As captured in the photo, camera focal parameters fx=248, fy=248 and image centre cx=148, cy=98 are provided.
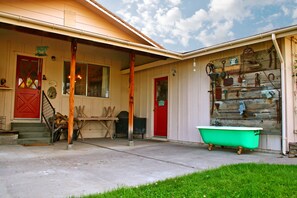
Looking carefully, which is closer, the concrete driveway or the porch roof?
the concrete driveway

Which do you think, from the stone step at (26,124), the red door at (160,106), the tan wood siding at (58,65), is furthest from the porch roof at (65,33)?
the stone step at (26,124)

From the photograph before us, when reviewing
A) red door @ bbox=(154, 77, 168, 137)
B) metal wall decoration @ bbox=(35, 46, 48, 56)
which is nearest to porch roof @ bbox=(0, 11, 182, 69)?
metal wall decoration @ bbox=(35, 46, 48, 56)

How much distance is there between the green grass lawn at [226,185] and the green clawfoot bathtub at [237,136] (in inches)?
59.7

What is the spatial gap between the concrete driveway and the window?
3.33 metres

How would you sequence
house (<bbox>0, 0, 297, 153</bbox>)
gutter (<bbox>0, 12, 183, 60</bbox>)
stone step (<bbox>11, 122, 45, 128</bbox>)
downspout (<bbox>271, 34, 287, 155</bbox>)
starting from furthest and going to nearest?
stone step (<bbox>11, 122, 45, 128</bbox>) → house (<bbox>0, 0, 297, 153</bbox>) → downspout (<bbox>271, 34, 287, 155</bbox>) → gutter (<bbox>0, 12, 183, 60</bbox>)

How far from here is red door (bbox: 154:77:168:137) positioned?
335 inches

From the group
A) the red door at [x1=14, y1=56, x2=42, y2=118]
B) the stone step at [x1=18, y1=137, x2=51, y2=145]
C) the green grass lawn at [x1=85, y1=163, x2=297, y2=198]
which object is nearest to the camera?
the green grass lawn at [x1=85, y1=163, x2=297, y2=198]

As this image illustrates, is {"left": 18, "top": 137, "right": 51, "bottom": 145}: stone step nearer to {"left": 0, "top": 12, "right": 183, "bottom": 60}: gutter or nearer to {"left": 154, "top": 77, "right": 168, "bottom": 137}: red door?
{"left": 0, "top": 12, "right": 183, "bottom": 60}: gutter

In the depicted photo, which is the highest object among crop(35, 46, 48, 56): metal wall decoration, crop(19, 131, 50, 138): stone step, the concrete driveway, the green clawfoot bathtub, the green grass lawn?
crop(35, 46, 48, 56): metal wall decoration

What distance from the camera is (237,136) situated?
214 inches

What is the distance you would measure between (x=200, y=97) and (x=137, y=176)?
4094mm

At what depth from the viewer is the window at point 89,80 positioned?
8.77 m

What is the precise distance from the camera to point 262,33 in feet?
17.9

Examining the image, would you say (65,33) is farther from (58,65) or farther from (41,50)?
(58,65)
